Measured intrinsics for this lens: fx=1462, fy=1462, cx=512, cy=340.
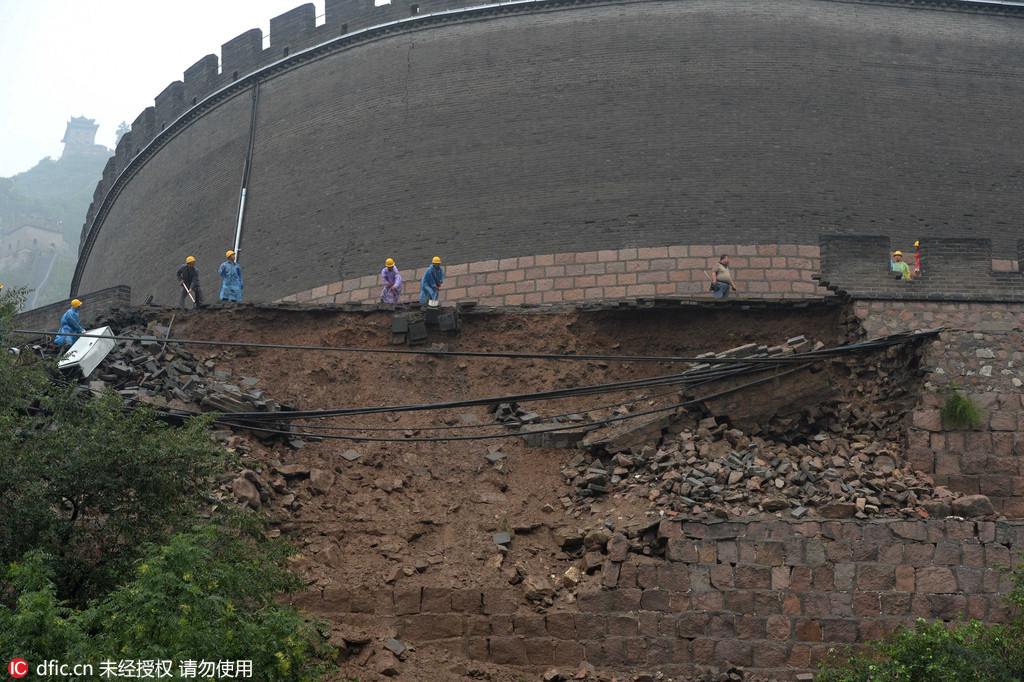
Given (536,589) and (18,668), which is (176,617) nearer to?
(18,668)

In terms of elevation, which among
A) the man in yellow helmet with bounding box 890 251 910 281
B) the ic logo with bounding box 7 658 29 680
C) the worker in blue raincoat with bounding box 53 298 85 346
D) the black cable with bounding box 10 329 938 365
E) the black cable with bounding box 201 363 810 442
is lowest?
the ic logo with bounding box 7 658 29 680

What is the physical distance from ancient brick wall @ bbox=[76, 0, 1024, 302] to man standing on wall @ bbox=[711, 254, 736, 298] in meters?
0.59

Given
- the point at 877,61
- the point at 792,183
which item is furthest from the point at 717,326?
the point at 877,61

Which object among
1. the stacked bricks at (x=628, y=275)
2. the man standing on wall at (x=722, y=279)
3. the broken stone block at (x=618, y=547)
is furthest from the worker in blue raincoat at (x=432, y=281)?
the broken stone block at (x=618, y=547)

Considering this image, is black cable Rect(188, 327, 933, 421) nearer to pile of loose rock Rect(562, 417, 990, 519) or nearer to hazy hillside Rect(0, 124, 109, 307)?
pile of loose rock Rect(562, 417, 990, 519)

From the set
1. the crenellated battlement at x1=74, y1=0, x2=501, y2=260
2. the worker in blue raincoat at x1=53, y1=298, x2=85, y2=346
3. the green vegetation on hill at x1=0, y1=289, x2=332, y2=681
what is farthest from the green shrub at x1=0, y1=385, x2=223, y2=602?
the crenellated battlement at x1=74, y1=0, x2=501, y2=260

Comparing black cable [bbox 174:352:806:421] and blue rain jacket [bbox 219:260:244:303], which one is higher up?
blue rain jacket [bbox 219:260:244:303]

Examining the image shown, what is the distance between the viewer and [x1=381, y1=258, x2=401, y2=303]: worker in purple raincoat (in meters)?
18.4

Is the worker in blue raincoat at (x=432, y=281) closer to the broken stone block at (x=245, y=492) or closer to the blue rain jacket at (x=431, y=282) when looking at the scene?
the blue rain jacket at (x=431, y=282)

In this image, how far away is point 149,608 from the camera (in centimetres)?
923

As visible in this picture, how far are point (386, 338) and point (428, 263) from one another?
3281 millimetres

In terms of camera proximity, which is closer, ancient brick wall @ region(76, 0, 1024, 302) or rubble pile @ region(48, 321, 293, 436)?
rubble pile @ region(48, 321, 293, 436)

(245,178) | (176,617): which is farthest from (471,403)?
(245,178)

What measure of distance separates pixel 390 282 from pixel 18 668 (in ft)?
33.0
